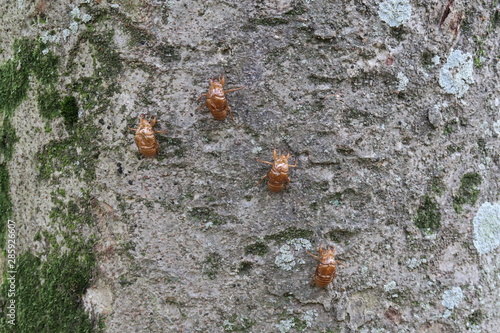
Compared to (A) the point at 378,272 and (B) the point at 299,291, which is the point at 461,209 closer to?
(A) the point at 378,272

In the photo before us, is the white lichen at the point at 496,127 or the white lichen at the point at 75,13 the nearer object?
the white lichen at the point at 75,13

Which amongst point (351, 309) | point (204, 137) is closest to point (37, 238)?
point (204, 137)

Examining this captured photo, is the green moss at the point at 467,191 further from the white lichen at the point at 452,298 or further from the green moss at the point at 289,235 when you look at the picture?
the green moss at the point at 289,235

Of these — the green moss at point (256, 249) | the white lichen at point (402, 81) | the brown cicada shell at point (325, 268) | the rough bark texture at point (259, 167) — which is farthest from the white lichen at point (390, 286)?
the white lichen at point (402, 81)

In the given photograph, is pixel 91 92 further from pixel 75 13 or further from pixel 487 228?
pixel 487 228

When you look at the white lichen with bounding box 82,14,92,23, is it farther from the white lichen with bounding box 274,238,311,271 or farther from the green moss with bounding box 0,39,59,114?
the white lichen with bounding box 274,238,311,271

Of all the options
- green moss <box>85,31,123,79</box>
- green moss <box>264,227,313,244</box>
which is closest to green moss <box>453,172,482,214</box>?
green moss <box>264,227,313,244</box>

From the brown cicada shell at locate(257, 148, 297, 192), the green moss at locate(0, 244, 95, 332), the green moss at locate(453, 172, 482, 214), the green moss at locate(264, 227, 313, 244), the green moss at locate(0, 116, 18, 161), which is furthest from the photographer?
the green moss at locate(0, 116, 18, 161)
